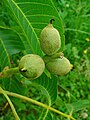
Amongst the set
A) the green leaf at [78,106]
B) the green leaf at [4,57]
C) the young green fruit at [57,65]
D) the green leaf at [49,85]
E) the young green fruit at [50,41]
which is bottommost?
the green leaf at [78,106]

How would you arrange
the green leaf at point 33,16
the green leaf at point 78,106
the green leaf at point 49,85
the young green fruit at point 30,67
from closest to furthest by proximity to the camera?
the young green fruit at point 30,67 < the green leaf at point 33,16 < the green leaf at point 49,85 < the green leaf at point 78,106

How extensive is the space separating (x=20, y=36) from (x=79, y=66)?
181 centimetres

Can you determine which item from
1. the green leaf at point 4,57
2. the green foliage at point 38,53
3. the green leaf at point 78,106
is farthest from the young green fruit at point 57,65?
the green leaf at point 78,106

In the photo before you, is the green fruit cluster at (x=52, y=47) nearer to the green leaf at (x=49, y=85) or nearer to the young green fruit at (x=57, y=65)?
the young green fruit at (x=57, y=65)

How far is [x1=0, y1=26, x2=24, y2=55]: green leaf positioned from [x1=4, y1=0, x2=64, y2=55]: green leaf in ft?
1.53

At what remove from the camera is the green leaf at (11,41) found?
6.16ft

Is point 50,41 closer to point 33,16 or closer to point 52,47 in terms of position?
point 52,47

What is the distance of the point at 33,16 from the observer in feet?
4.59

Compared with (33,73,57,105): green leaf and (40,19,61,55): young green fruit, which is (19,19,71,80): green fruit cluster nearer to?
(40,19,61,55): young green fruit

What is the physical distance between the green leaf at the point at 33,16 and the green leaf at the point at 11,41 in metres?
0.47

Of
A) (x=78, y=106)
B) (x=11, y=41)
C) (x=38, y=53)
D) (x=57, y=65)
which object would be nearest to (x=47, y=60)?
(x=57, y=65)

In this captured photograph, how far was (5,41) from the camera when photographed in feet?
6.21

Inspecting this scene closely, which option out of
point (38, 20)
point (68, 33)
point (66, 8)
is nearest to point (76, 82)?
point (68, 33)

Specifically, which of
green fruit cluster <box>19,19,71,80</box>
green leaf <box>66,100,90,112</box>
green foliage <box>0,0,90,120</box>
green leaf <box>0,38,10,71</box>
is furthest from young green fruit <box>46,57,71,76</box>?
green leaf <box>66,100,90,112</box>
